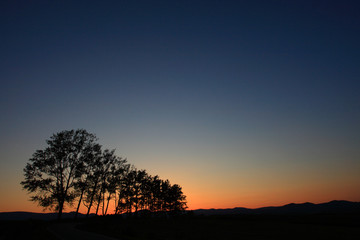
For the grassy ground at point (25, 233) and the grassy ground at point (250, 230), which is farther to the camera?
the grassy ground at point (250, 230)

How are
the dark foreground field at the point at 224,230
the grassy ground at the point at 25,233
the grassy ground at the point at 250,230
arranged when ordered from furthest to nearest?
the grassy ground at the point at 250,230 → the dark foreground field at the point at 224,230 → the grassy ground at the point at 25,233

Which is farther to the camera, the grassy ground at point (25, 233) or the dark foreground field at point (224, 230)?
the dark foreground field at point (224, 230)

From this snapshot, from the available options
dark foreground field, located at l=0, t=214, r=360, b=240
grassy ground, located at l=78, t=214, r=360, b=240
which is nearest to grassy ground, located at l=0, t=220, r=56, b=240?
dark foreground field, located at l=0, t=214, r=360, b=240

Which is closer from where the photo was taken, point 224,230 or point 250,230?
point 250,230

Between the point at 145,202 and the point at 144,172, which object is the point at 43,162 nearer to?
the point at 144,172

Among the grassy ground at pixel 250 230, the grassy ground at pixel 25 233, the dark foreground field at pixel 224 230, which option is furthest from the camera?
the grassy ground at pixel 250 230

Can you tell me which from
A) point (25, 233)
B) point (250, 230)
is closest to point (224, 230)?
point (250, 230)

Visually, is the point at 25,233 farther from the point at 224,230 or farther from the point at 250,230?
the point at 250,230

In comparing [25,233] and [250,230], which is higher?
[25,233]

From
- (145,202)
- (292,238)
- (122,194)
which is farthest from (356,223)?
(145,202)

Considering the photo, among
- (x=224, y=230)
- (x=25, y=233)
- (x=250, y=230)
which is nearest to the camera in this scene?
(x=25, y=233)

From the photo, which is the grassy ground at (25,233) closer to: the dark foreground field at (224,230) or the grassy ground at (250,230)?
the dark foreground field at (224,230)

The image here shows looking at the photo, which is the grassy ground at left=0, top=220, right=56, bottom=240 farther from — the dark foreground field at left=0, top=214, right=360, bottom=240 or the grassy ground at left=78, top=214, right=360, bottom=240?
the grassy ground at left=78, top=214, right=360, bottom=240

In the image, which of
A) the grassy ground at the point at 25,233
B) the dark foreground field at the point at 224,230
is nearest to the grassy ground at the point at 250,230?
the dark foreground field at the point at 224,230
